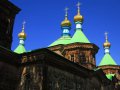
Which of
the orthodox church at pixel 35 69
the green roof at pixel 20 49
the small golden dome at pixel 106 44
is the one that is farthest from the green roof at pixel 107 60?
the green roof at pixel 20 49

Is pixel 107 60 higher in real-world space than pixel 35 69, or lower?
higher

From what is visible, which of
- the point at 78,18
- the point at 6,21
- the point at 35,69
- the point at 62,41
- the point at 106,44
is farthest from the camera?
the point at 106,44

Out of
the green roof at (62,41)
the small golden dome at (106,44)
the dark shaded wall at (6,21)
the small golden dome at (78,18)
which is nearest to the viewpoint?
the dark shaded wall at (6,21)

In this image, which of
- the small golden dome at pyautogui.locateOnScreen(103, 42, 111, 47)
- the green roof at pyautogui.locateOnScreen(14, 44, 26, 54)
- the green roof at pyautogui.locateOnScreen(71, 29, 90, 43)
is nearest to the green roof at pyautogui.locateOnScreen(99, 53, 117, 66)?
the small golden dome at pyautogui.locateOnScreen(103, 42, 111, 47)

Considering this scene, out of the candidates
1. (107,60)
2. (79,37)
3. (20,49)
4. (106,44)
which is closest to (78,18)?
(79,37)

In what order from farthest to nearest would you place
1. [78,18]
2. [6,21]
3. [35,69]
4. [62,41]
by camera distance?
1. [78,18]
2. [62,41]
3. [6,21]
4. [35,69]

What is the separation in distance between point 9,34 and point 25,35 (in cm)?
2115

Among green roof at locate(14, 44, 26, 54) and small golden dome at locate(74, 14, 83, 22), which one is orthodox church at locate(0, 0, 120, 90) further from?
green roof at locate(14, 44, 26, 54)

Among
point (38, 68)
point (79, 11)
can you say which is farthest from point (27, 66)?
point (79, 11)

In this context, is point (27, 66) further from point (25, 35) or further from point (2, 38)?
point (25, 35)

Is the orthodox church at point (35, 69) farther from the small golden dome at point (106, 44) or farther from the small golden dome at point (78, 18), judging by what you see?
the small golden dome at point (106, 44)

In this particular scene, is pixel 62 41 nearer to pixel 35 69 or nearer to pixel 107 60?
pixel 107 60

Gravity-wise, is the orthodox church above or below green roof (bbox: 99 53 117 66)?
below

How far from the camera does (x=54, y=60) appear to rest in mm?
22250
